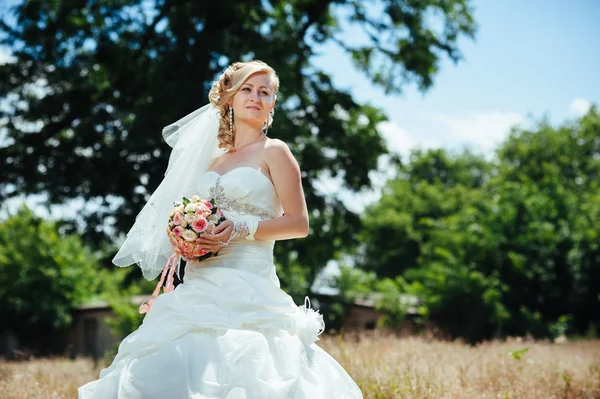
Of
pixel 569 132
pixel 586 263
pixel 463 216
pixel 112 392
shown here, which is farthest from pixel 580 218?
pixel 569 132

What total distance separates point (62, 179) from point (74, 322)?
71.8 feet

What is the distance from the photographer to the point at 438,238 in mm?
23938

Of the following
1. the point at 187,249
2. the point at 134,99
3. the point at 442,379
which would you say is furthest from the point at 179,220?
the point at 134,99

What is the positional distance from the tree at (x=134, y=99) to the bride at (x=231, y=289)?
8658 mm

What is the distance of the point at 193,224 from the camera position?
414cm

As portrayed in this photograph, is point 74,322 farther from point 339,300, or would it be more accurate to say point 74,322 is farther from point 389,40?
point 389,40

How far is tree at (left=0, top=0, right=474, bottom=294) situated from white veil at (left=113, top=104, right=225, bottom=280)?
8448 mm

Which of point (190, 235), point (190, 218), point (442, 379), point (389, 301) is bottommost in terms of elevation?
point (389, 301)

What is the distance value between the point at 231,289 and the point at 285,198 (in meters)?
0.75

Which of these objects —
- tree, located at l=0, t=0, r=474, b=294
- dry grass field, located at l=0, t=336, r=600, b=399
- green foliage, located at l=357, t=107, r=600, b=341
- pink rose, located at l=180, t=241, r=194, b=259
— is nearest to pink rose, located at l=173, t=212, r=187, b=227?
pink rose, located at l=180, t=241, r=194, b=259

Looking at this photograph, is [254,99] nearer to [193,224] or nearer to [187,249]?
[193,224]

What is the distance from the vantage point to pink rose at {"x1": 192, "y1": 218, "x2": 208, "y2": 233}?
13.6 feet

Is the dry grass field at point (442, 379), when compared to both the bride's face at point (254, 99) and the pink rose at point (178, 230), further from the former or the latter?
the bride's face at point (254, 99)

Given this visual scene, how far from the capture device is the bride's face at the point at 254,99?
4727mm
